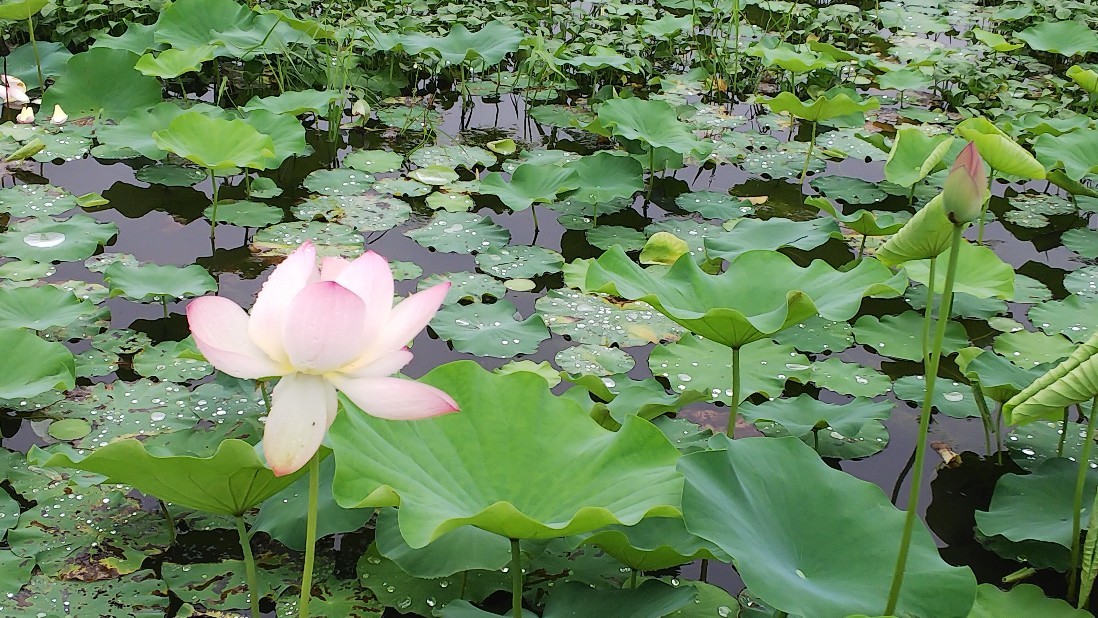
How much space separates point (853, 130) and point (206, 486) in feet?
9.73

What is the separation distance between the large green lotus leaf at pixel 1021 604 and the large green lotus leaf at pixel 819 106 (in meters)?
1.92

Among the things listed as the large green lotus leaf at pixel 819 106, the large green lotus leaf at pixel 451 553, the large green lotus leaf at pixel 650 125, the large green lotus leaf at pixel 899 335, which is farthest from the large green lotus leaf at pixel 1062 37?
the large green lotus leaf at pixel 451 553

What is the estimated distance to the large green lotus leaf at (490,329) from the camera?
2168mm

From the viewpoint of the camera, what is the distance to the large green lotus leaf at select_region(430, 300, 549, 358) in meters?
2.17

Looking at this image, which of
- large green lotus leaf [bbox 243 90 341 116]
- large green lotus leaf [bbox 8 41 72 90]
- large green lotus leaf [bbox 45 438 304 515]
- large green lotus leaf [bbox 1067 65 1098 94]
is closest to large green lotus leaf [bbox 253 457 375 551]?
large green lotus leaf [bbox 45 438 304 515]

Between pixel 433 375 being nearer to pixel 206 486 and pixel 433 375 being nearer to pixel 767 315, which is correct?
pixel 206 486

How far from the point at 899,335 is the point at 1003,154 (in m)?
0.65

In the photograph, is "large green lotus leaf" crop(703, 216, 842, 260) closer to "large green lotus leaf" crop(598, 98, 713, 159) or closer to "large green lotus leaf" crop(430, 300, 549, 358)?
"large green lotus leaf" crop(430, 300, 549, 358)

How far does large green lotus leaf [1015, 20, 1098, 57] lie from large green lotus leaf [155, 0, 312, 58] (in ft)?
10.6

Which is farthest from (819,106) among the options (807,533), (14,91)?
(14,91)

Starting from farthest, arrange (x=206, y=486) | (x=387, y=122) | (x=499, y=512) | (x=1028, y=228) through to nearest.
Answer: (x=387, y=122) → (x=1028, y=228) → (x=206, y=486) → (x=499, y=512)

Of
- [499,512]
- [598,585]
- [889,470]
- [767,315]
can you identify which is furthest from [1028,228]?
[499,512]

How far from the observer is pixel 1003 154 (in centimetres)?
256

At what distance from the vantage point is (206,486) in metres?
1.29
